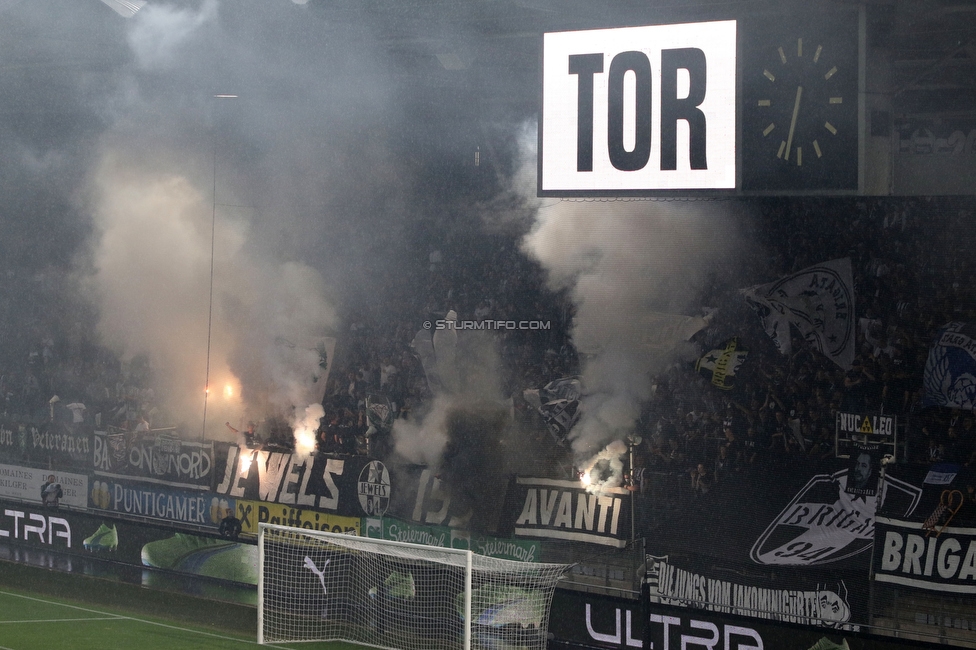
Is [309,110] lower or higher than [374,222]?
higher

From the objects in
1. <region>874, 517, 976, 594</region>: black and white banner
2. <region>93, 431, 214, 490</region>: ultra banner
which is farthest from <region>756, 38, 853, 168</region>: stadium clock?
<region>93, 431, 214, 490</region>: ultra banner

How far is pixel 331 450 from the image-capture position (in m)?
13.1

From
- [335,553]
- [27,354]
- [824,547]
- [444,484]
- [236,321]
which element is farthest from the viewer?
[27,354]

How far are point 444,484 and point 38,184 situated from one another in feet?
32.8

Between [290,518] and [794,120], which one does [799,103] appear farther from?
[290,518]

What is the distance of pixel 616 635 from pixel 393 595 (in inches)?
88.8

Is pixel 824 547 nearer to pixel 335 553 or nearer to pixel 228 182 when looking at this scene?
pixel 335 553

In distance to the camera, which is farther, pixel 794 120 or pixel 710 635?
pixel 710 635

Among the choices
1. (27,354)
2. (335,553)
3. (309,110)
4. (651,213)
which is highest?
(309,110)

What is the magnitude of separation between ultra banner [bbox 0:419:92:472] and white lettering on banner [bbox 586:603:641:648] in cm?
751

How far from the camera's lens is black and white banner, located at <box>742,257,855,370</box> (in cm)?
1076

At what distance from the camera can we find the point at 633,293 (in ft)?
39.2

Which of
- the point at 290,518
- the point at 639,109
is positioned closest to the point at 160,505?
the point at 290,518

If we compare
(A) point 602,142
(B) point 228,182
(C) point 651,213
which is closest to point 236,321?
(B) point 228,182
